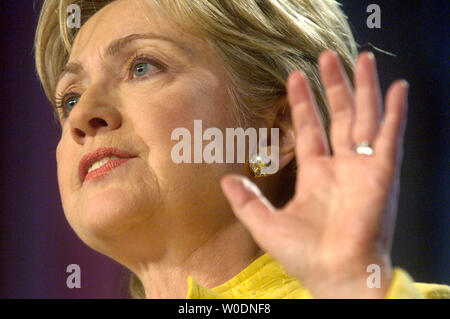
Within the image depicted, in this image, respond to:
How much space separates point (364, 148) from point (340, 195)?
7cm

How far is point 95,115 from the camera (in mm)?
1135

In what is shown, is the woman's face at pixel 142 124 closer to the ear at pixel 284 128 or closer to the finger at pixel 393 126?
the ear at pixel 284 128

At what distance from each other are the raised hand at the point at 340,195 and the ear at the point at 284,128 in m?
0.39

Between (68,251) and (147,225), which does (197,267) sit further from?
(68,251)

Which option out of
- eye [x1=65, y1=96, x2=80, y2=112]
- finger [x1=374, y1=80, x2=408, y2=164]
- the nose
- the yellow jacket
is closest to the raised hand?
finger [x1=374, y1=80, x2=408, y2=164]

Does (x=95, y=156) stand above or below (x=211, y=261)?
above

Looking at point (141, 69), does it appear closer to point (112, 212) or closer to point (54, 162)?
point (112, 212)

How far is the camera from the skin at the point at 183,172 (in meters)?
0.80

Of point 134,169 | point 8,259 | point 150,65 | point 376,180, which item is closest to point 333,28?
point 150,65

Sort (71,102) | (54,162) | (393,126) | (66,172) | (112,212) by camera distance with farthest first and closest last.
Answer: (54,162)
(71,102)
(66,172)
(112,212)
(393,126)

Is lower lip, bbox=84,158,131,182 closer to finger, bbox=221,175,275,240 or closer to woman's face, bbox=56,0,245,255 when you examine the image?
woman's face, bbox=56,0,245,255

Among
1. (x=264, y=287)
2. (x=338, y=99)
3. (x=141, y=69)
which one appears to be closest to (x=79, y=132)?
(x=141, y=69)

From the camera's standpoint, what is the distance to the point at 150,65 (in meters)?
1.22

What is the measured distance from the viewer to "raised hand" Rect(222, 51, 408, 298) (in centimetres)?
77
